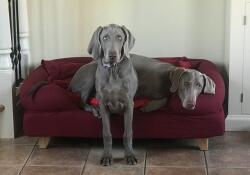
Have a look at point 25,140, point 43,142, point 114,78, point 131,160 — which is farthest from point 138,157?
point 25,140

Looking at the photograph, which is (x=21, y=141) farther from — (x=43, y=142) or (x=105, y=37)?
(x=105, y=37)

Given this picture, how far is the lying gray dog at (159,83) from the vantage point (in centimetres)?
343

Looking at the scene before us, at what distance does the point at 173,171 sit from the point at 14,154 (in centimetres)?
113

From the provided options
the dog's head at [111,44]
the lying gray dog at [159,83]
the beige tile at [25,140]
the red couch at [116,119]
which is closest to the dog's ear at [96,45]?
the dog's head at [111,44]

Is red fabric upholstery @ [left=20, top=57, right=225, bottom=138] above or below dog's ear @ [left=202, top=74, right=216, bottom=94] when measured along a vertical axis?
below

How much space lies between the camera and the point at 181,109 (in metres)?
3.48

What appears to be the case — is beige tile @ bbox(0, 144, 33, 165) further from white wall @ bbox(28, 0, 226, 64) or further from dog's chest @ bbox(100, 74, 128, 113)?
white wall @ bbox(28, 0, 226, 64)

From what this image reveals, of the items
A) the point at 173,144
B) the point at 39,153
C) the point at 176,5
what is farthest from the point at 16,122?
the point at 176,5

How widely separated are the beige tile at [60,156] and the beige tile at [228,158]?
33.5 inches

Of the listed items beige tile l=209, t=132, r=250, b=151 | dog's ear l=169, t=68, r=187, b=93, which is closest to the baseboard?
beige tile l=209, t=132, r=250, b=151

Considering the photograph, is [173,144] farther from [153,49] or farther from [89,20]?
[89,20]

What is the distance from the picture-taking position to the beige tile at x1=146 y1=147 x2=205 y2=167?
11.1ft

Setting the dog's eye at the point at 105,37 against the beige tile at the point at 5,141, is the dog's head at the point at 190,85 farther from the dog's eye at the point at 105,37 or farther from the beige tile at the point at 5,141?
the beige tile at the point at 5,141

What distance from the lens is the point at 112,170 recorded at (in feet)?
10.8
